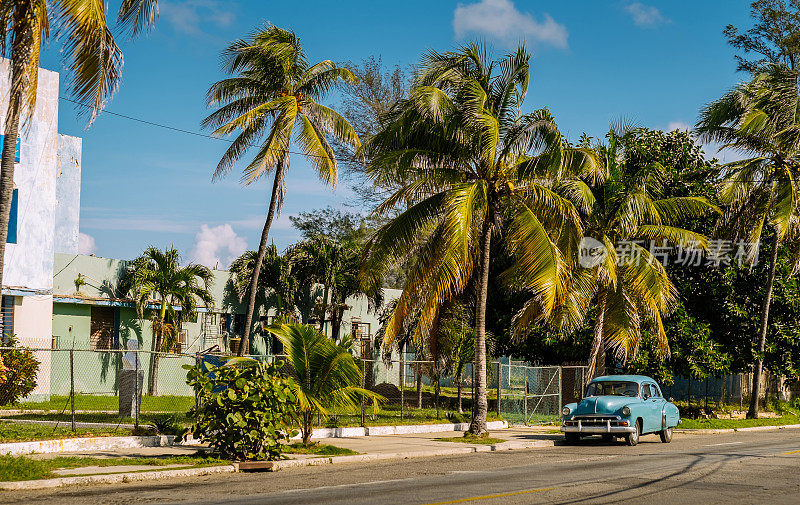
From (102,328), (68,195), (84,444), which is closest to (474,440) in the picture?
(84,444)

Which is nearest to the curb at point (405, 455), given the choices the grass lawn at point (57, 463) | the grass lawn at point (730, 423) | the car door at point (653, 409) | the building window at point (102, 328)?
the grass lawn at point (57, 463)

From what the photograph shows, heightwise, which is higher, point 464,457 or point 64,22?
point 64,22

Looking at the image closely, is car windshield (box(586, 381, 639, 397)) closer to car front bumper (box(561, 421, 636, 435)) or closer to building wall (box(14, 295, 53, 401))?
car front bumper (box(561, 421, 636, 435))

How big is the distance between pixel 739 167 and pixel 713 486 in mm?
21881

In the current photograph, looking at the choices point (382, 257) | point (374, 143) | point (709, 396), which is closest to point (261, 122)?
point (374, 143)

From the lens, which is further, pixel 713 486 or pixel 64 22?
pixel 64 22

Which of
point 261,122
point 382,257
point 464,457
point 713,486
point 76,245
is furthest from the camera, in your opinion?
point 76,245

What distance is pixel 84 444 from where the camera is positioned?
15523 mm

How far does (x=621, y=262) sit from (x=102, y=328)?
759 inches

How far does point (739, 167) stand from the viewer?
31078mm

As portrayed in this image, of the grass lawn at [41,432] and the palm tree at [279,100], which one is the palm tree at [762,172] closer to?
the palm tree at [279,100]

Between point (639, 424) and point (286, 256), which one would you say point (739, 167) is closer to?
point (639, 424)

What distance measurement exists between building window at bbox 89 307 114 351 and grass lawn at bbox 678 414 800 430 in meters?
21.5

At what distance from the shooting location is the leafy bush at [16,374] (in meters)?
21.7
